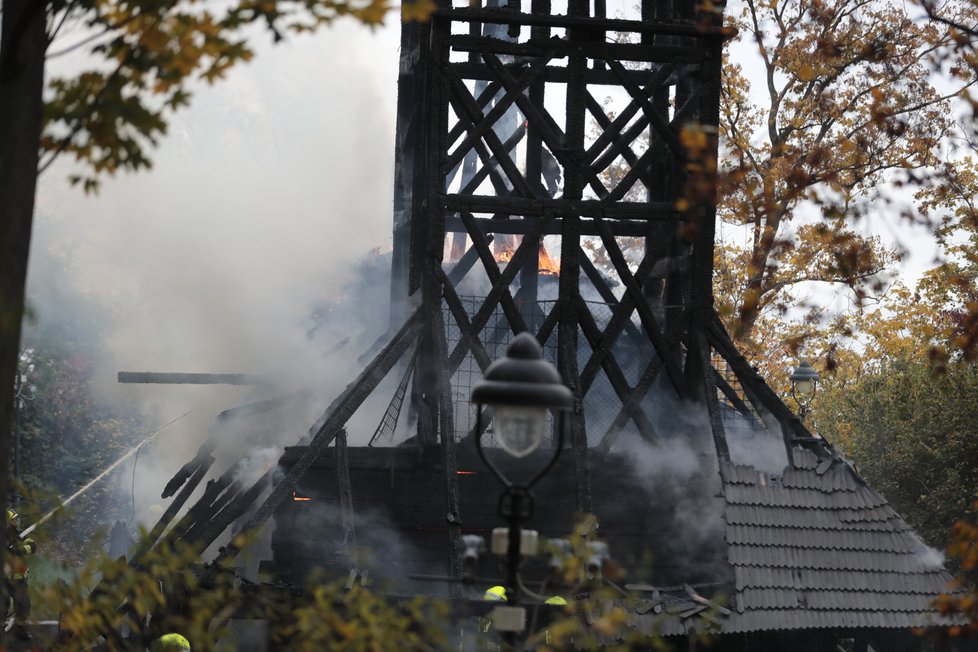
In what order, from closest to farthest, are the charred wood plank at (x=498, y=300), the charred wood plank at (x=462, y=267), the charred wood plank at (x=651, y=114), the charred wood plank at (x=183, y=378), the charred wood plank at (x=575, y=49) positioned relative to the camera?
the charred wood plank at (x=498, y=300), the charred wood plank at (x=575, y=49), the charred wood plank at (x=651, y=114), the charred wood plank at (x=462, y=267), the charred wood plank at (x=183, y=378)

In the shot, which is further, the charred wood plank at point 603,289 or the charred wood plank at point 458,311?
the charred wood plank at point 603,289

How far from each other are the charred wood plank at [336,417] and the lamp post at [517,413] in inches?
208

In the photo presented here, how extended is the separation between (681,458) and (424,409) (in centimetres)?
242

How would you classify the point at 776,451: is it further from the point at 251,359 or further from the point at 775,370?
the point at 775,370

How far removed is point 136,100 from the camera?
419 cm

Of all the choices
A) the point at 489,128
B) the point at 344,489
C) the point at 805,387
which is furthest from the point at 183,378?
the point at 805,387

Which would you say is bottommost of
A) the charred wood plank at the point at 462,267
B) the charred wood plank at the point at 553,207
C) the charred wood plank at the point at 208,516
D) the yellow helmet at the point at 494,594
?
the yellow helmet at the point at 494,594

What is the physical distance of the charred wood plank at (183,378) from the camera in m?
15.1

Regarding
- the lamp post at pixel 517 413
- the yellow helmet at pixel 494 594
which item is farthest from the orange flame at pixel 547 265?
the lamp post at pixel 517 413

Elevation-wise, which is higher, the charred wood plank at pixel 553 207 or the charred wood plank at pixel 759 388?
the charred wood plank at pixel 553 207

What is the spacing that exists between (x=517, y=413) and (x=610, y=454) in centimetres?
683

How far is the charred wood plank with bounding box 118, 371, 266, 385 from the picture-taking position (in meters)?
15.1

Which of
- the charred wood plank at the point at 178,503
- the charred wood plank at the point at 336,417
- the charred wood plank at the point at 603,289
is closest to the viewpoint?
the charred wood plank at the point at 336,417

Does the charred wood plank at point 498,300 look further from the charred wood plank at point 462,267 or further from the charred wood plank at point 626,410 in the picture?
the charred wood plank at point 462,267
